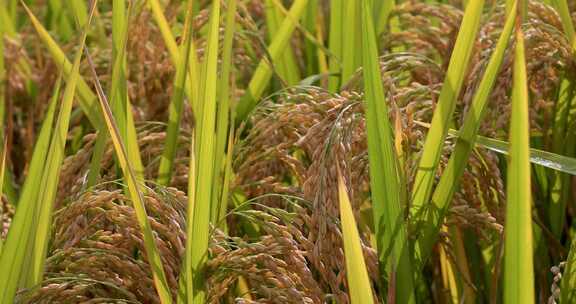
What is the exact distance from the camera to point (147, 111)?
6.91 feet

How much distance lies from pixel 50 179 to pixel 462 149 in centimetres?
53

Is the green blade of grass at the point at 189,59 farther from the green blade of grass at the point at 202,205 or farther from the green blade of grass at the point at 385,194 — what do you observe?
the green blade of grass at the point at 385,194

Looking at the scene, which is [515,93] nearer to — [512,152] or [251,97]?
[512,152]

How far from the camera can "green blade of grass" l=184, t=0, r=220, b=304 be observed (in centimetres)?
120

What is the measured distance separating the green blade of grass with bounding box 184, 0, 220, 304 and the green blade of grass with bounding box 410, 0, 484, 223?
278 mm

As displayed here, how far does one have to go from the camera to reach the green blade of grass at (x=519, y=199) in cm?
104


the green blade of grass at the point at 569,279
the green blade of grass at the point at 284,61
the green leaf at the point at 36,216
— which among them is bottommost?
the green blade of grass at the point at 569,279

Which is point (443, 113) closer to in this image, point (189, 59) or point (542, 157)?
point (542, 157)

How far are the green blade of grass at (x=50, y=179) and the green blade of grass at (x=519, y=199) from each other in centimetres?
54

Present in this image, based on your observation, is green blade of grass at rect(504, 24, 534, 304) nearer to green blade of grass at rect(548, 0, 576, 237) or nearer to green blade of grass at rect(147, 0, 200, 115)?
green blade of grass at rect(548, 0, 576, 237)

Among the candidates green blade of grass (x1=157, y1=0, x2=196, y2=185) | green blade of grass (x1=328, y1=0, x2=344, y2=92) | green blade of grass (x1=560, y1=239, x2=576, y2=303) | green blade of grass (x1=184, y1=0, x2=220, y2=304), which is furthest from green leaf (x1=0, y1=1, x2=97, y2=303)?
green blade of grass (x1=328, y1=0, x2=344, y2=92)

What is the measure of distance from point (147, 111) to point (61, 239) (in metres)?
0.80

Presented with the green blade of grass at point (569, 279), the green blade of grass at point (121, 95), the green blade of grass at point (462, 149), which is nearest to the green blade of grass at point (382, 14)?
the green blade of grass at point (121, 95)

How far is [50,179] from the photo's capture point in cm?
123
